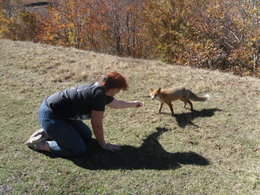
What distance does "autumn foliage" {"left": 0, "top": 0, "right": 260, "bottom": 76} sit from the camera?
481 inches

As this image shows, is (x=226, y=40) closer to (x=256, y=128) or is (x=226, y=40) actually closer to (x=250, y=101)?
(x=250, y=101)

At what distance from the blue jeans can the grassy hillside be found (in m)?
0.16

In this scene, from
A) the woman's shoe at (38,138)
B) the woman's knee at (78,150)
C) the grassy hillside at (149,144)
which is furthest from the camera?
Result: the woman's shoe at (38,138)

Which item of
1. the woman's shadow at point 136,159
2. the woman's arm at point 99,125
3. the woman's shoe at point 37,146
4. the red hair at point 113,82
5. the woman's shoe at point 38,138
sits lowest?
the woman's shadow at point 136,159

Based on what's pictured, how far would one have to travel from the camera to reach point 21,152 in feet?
13.4

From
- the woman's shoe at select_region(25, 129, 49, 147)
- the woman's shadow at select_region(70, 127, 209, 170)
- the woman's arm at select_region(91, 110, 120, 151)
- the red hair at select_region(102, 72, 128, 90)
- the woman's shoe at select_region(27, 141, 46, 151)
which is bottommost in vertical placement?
the woman's shadow at select_region(70, 127, 209, 170)

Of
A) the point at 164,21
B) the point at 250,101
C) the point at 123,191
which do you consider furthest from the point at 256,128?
the point at 164,21

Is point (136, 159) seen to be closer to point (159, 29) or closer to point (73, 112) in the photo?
point (73, 112)

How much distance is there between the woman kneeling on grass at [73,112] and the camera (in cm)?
364

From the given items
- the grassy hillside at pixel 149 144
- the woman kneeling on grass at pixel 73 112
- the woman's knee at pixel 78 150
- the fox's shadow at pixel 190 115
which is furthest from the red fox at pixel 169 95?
the woman's knee at pixel 78 150

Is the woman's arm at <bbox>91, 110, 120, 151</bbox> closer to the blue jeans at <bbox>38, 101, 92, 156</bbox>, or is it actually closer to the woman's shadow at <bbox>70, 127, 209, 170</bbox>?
the woman's shadow at <bbox>70, 127, 209, 170</bbox>

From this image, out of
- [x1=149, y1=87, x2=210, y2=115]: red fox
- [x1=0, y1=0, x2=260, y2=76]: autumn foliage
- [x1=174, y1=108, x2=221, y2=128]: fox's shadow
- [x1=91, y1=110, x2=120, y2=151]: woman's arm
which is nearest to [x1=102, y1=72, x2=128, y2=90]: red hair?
[x1=91, y1=110, x2=120, y2=151]: woman's arm

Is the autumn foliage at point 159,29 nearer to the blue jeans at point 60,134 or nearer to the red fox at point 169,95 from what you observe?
the red fox at point 169,95

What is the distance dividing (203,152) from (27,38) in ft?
66.6
